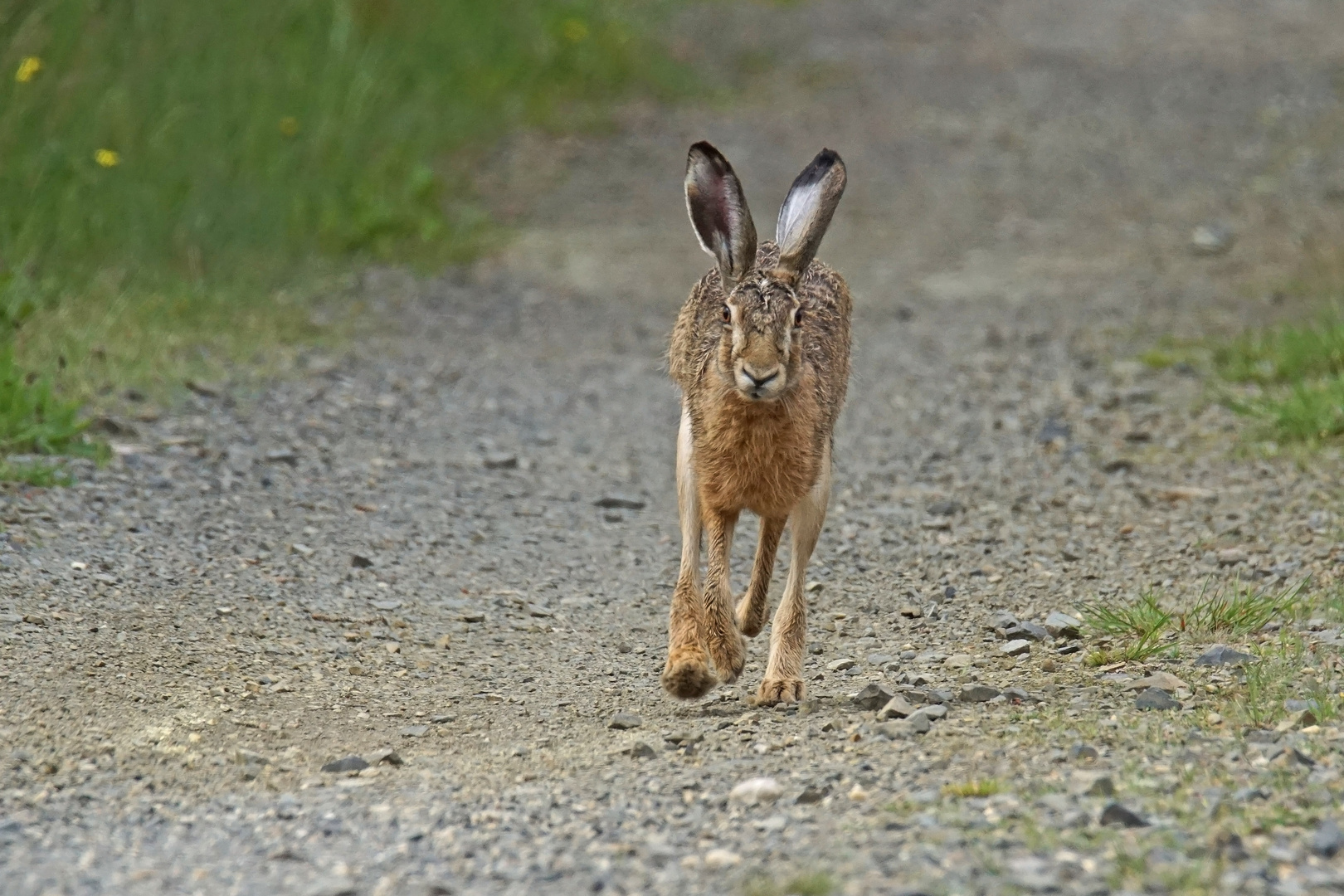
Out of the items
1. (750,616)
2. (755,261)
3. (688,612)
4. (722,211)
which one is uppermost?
(722,211)

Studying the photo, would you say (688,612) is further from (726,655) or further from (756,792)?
(756,792)

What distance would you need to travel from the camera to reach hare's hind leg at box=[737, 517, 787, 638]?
239 inches

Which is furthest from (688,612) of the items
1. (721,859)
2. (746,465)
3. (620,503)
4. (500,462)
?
(500,462)

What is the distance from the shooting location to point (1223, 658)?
5449mm

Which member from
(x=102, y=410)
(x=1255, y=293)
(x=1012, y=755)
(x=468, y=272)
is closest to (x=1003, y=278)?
(x=1255, y=293)

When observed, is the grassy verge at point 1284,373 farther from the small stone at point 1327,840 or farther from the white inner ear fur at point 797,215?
the small stone at point 1327,840

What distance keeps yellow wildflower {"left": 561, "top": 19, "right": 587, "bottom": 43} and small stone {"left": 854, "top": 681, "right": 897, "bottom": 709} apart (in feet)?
37.0

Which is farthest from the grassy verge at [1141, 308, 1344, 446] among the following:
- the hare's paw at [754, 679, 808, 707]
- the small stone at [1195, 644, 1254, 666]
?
the hare's paw at [754, 679, 808, 707]

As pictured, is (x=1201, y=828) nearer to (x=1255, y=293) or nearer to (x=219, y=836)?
(x=219, y=836)

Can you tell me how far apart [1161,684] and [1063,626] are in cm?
76

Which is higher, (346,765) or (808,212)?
(808,212)

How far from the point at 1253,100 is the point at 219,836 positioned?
45.6 ft

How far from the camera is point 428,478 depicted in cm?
806

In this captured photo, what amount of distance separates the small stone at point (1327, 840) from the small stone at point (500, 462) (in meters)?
5.00
